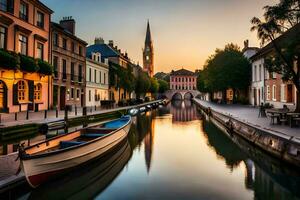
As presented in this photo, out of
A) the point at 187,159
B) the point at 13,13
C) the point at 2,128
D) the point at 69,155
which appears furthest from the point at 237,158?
the point at 13,13

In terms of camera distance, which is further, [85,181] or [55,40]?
[55,40]

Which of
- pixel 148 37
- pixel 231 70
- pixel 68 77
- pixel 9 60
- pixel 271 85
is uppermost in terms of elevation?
pixel 148 37

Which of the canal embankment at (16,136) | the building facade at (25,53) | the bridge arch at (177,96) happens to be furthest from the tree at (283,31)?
the bridge arch at (177,96)

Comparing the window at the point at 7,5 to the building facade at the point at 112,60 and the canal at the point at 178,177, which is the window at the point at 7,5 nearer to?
the canal at the point at 178,177

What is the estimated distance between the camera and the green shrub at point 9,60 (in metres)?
21.0

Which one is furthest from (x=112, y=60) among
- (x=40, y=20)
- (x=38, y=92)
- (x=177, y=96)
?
(x=177, y=96)

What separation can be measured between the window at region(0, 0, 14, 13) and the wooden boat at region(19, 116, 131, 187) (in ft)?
48.4

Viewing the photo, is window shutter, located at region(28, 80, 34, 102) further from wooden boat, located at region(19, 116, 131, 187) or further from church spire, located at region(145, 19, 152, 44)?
church spire, located at region(145, 19, 152, 44)

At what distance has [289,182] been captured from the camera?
1027 cm

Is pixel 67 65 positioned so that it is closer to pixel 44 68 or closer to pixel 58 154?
pixel 44 68

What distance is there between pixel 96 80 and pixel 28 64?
65.0 ft

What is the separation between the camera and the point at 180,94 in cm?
13288

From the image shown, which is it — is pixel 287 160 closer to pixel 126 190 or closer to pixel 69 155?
pixel 126 190

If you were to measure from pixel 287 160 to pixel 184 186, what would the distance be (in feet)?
15.8
